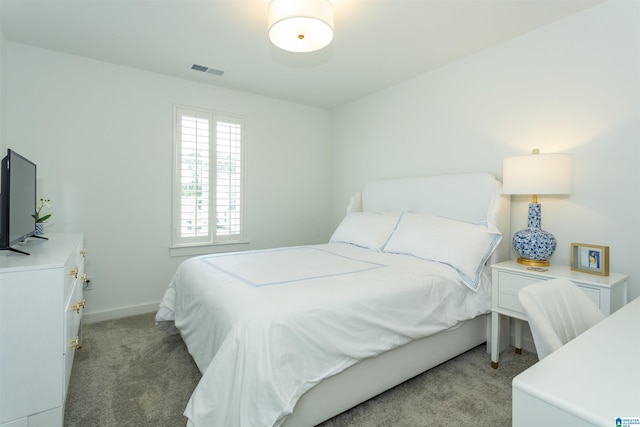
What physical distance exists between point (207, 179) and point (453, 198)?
267 centimetres

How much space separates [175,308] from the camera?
2.38 m

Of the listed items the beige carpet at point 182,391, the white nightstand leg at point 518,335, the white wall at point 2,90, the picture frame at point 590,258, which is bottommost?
the beige carpet at point 182,391

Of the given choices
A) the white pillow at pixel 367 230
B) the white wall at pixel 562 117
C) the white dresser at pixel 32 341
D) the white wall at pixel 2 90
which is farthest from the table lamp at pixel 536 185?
the white wall at pixel 2 90

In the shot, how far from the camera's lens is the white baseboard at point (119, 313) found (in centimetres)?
302

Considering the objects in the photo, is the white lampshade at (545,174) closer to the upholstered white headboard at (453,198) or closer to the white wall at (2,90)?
the upholstered white headboard at (453,198)

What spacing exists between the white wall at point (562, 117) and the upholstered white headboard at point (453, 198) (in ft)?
0.63

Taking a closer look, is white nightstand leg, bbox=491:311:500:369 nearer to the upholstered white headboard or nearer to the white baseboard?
the upholstered white headboard

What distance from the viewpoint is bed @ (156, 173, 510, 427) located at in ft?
4.35

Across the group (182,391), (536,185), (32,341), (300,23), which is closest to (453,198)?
(536,185)

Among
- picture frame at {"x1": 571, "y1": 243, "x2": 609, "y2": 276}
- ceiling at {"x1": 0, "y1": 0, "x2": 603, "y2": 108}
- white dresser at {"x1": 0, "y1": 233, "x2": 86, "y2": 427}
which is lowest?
white dresser at {"x1": 0, "y1": 233, "x2": 86, "y2": 427}

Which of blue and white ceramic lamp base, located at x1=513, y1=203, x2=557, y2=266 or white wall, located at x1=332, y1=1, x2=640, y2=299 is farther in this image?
blue and white ceramic lamp base, located at x1=513, y1=203, x2=557, y2=266

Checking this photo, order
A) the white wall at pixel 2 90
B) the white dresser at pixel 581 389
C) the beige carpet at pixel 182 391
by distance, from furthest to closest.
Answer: the white wall at pixel 2 90 < the beige carpet at pixel 182 391 < the white dresser at pixel 581 389

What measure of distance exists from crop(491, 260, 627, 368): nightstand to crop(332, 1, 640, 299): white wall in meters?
0.30

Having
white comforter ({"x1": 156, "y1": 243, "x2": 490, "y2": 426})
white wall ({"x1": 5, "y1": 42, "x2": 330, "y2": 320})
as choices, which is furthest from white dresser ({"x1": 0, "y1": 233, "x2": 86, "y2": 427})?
white wall ({"x1": 5, "y1": 42, "x2": 330, "y2": 320})
